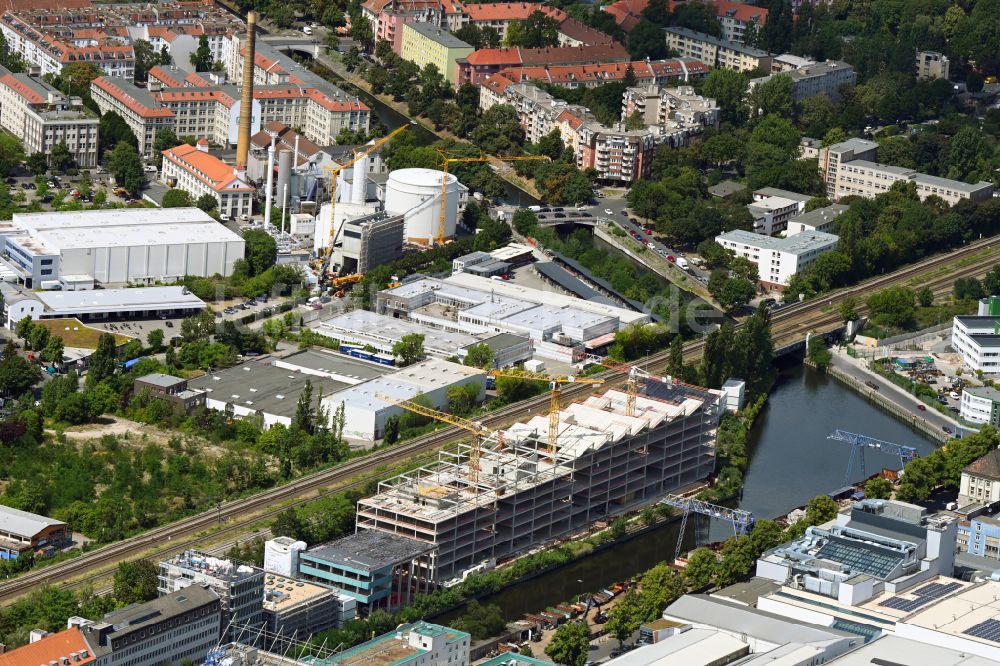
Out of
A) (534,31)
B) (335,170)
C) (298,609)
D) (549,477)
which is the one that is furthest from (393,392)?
(534,31)

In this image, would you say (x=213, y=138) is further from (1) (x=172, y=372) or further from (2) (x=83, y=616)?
(2) (x=83, y=616)

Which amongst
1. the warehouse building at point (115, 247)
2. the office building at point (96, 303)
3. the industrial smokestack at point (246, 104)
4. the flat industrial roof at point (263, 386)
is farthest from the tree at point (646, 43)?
the flat industrial roof at point (263, 386)

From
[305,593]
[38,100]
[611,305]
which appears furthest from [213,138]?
[305,593]

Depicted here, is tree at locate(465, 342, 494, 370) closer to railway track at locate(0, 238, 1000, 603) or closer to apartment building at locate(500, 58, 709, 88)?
railway track at locate(0, 238, 1000, 603)

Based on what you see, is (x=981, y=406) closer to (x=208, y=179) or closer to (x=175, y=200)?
(x=208, y=179)

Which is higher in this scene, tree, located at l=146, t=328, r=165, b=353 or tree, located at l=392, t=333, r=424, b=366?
tree, located at l=392, t=333, r=424, b=366

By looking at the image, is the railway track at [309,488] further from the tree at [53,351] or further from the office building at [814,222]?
the tree at [53,351]

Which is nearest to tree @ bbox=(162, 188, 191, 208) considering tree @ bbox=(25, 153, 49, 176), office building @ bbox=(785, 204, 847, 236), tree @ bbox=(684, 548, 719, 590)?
tree @ bbox=(25, 153, 49, 176)
